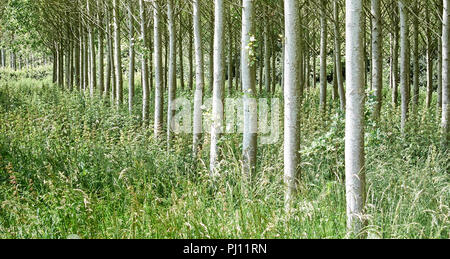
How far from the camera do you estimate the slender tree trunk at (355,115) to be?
4.04 metres

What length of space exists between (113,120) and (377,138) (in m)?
7.99

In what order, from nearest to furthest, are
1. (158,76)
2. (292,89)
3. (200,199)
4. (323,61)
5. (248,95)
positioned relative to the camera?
1. (292,89)
2. (200,199)
3. (248,95)
4. (158,76)
5. (323,61)

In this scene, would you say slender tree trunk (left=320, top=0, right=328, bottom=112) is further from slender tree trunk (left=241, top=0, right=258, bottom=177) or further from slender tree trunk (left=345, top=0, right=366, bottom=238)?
slender tree trunk (left=345, top=0, right=366, bottom=238)

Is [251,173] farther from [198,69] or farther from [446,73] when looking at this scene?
[446,73]

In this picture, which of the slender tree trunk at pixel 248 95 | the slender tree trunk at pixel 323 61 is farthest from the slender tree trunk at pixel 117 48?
the slender tree trunk at pixel 248 95

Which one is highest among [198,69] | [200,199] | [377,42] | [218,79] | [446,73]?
[377,42]

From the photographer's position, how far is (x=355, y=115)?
159 inches

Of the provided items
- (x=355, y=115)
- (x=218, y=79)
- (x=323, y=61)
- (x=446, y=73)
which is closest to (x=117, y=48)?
(x=323, y=61)

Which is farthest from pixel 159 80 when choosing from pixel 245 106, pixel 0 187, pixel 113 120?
pixel 0 187

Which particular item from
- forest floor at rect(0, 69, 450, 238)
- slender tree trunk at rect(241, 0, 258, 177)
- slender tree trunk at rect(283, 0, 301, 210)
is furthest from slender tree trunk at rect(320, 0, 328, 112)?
slender tree trunk at rect(283, 0, 301, 210)
